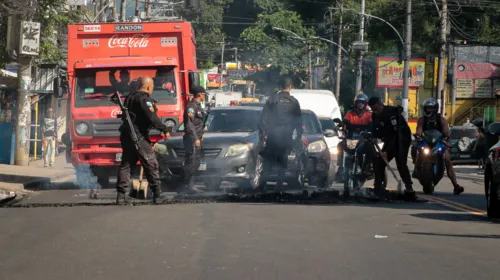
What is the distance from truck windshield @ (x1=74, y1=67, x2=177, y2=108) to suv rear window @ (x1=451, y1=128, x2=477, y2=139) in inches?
658

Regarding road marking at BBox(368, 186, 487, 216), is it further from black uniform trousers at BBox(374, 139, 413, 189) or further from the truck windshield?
the truck windshield

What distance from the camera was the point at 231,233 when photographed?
938 cm

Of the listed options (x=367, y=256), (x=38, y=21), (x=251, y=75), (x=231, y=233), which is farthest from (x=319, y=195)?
(x=251, y=75)

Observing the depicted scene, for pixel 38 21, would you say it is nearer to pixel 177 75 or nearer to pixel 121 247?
pixel 177 75

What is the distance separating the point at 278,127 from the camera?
14938 mm

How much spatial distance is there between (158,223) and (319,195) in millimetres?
4289

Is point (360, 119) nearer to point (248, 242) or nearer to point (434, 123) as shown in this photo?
point (434, 123)

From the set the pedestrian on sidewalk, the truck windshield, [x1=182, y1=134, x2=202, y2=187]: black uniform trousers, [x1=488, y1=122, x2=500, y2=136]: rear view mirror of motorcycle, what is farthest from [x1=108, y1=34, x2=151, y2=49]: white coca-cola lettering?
the pedestrian on sidewalk

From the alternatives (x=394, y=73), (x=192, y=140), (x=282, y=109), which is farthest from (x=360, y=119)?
(x=394, y=73)

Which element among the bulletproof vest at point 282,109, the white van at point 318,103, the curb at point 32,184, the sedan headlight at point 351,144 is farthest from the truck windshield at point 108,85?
the white van at point 318,103

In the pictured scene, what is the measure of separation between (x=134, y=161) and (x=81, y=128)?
4978 mm

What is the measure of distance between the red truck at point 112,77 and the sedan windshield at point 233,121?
42.9 inches

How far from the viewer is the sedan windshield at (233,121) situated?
53.1 feet

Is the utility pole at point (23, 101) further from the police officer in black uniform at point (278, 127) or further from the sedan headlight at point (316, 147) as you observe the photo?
the police officer in black uniform at point (278, 127)
